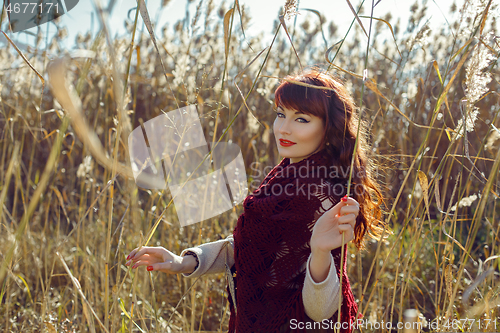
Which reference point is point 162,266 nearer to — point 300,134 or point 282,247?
point 282,247

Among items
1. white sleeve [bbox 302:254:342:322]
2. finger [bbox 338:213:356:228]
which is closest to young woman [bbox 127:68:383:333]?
white sleeve [bbox 302:254:342:322]

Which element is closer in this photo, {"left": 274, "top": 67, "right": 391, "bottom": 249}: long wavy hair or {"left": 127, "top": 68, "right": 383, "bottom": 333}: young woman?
{"left": 127, "top": 68, "right": 383, "bottom": 333}: young woman

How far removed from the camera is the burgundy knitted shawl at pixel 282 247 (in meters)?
0.93

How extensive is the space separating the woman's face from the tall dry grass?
96 mm

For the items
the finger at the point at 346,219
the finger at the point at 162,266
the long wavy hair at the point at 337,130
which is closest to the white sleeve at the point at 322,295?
the finger at the point at 346,219

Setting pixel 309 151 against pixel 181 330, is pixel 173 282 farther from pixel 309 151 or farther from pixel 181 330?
pixel 309 151

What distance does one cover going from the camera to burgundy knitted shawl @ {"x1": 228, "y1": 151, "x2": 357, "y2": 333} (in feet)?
3.05

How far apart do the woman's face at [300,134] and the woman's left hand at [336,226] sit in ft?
0.98

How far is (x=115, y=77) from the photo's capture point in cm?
43

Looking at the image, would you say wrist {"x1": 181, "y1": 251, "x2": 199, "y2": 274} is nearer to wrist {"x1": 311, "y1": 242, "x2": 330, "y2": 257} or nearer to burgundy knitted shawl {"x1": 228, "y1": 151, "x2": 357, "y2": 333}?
burgundy knitted shawl {"x1": 228, "y1": 151, "x2": 357, "y2": 333}

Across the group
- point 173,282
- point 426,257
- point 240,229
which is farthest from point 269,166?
point 240,229

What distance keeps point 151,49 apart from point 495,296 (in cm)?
303

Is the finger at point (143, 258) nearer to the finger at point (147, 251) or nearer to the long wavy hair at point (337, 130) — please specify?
the finger at point (147, 251)

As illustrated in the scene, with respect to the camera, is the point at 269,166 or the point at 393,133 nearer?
the point at 269,166
